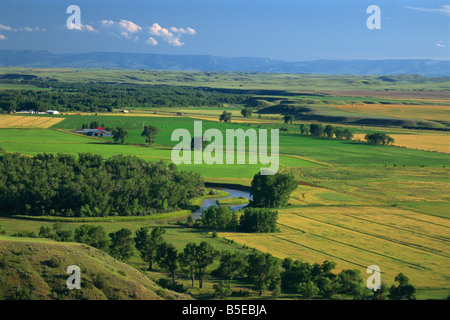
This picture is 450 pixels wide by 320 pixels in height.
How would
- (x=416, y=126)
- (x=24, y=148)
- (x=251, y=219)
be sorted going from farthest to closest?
(x=416, y=126), (x=24, y=148), (x=251, y=219)

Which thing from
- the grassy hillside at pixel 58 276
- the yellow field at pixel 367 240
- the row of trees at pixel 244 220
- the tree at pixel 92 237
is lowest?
the yellow field at pixel 367 240

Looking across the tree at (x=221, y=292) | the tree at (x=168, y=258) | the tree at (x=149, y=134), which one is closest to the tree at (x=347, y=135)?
the tree at (x=149, y=134)

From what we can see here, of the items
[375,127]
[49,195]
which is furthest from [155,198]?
[375,127]

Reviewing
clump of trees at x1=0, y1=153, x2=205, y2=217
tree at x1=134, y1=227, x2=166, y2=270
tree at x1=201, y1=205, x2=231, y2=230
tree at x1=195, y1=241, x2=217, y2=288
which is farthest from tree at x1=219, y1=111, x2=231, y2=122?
tree at x1=195, y1=241, x2=217, y2=288

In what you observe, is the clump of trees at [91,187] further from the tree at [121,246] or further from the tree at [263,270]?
the tree at [263,270]
